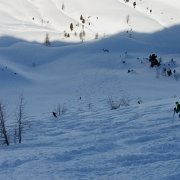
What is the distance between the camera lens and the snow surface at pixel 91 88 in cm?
483

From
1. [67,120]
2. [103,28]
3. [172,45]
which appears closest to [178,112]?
[67,120]

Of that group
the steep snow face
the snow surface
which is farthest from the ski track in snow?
the steep snow face

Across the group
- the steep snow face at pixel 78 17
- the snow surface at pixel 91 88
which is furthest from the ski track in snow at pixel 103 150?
the steep snow face at pixel 78 17

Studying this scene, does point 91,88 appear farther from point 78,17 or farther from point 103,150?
point 78,17

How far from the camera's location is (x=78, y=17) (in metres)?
25.5

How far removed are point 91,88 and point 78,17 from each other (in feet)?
41.3

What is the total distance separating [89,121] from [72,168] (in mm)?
2589

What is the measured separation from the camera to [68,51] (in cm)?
1836

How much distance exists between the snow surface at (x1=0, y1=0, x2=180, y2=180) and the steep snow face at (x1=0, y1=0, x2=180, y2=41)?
56mm

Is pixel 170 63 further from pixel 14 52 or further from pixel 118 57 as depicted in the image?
pixel 14 52

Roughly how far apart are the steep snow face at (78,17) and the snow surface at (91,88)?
0.06 m

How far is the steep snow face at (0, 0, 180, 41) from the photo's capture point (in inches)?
915

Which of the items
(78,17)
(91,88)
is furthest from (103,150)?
(78,17)

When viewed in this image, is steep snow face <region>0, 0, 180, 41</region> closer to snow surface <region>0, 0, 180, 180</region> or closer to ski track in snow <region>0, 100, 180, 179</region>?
snow surface <region>0, 0, 180, 180</region>
